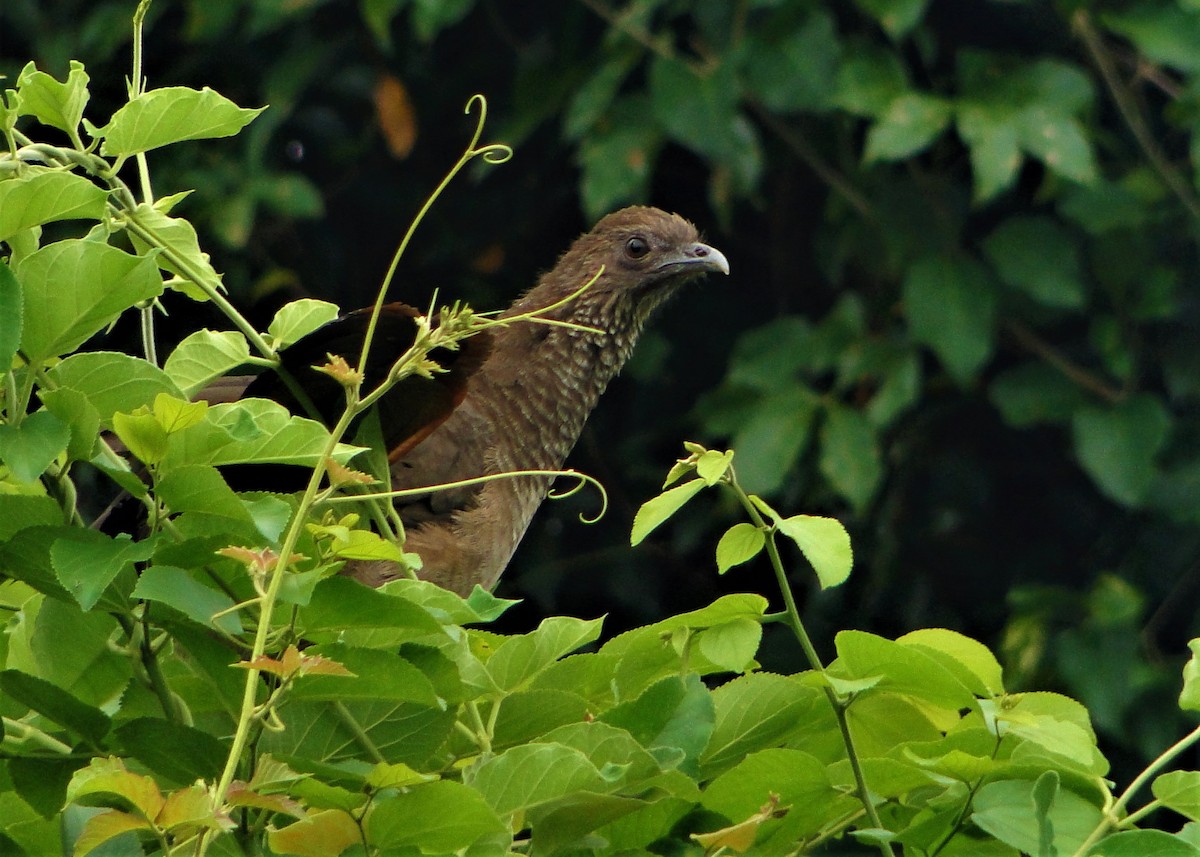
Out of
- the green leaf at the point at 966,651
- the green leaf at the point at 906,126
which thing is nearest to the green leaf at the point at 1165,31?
the green leaf at the point at 906,126

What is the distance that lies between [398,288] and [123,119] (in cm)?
359

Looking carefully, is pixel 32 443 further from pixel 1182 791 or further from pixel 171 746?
pixel 1182 791

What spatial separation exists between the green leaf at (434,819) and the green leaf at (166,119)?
39cm

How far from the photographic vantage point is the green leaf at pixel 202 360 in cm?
100

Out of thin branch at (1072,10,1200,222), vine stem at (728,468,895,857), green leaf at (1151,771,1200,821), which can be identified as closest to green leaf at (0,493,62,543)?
vine stem at (728,468,895,857)

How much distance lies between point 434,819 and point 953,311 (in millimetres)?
3094

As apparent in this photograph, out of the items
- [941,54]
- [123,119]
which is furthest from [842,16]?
[123,119]

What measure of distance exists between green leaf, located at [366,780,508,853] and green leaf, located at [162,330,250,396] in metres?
0.30

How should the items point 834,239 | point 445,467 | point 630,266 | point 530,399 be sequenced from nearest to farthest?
point 445,467
point 530,399
point 630,266
point 834,239

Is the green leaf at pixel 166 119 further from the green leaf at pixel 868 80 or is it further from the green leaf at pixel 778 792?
the green leaf at pixel 868 80

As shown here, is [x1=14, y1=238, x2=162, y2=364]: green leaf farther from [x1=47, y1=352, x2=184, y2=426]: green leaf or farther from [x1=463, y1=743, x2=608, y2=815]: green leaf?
[x1=463, y1=743, x2=608, y2=815]: green leaf

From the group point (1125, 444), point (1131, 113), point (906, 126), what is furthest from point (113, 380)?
point (1131, 113)

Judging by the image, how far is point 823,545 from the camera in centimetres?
95

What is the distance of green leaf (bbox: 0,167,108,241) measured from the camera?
32.8 inches
